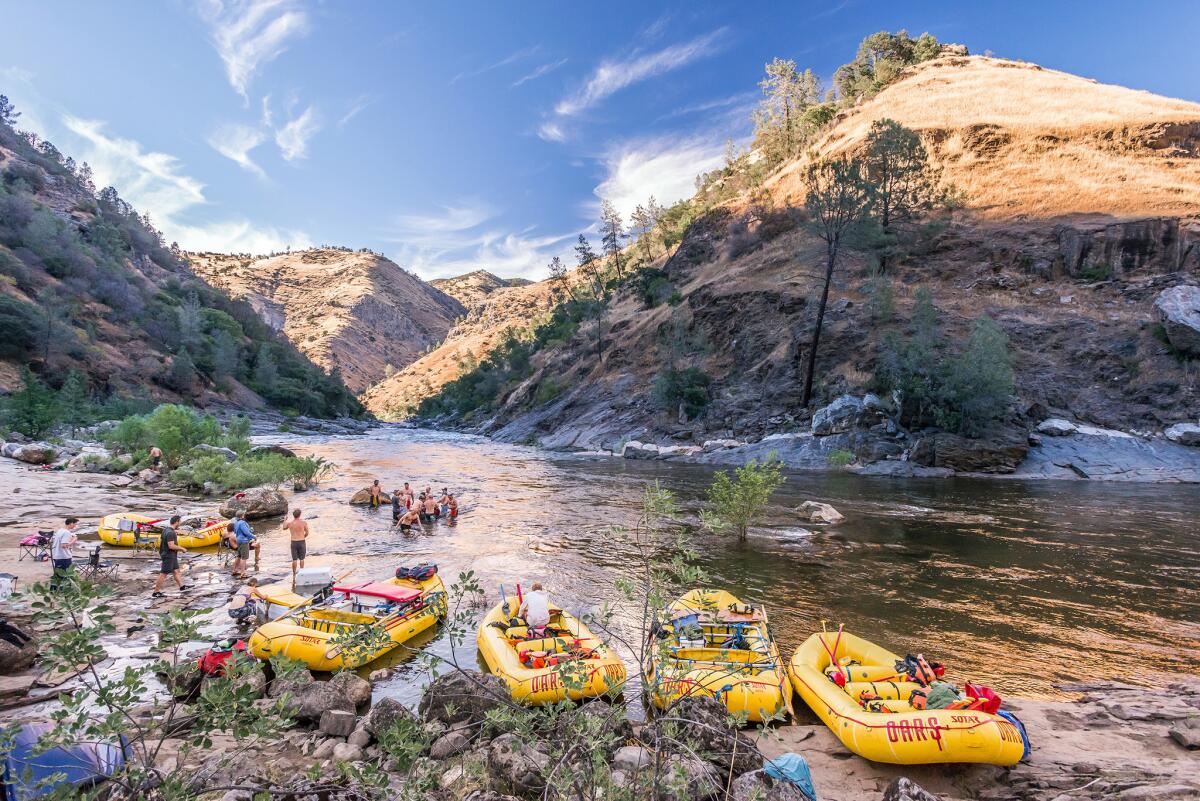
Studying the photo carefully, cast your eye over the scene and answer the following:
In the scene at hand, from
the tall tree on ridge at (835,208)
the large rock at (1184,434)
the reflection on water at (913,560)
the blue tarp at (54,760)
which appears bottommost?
the reflection on water at (913,560)

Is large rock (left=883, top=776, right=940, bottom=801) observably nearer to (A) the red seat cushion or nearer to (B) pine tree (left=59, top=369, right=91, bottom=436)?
(A) the red seat cushion

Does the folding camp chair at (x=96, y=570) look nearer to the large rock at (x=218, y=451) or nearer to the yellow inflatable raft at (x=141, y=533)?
the yellow inflatable raft at (x=141, y=533)

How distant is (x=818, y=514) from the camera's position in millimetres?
17328

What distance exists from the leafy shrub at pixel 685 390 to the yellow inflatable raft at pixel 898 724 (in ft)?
110

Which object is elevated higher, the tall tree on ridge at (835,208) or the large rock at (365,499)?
the tall tree on ridge at (835,208)

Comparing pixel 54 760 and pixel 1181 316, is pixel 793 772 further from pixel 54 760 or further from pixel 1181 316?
pixel 1181 316

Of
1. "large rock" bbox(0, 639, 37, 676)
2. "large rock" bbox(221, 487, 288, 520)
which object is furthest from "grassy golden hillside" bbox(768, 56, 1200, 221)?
"large rock" bbox(0, 639, 37, 676)

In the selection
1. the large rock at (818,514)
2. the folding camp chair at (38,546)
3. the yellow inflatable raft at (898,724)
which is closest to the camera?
the yellow inflatable raft at (898,724)

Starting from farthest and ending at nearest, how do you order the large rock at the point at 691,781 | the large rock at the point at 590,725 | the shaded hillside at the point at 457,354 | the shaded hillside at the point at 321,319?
the shaded hillside at the point at 321,319 < the shaded hillside at the point at 457,354 < the large rock at the point at 590,725 < the large rock at the point at 691,781

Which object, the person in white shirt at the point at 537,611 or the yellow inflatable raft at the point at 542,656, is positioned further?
the person in white shirt at the point at 537,611

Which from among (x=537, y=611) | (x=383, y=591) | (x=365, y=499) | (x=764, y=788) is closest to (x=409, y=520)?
(x=365, y=499)

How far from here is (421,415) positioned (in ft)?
356

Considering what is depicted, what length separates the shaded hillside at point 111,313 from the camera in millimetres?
44219

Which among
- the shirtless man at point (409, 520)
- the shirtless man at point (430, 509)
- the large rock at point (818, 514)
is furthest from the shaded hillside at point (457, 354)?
the large rock at point (818, 514)
